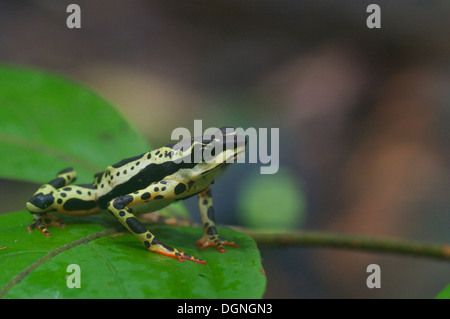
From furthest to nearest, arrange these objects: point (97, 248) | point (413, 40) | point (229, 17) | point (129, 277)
→ point (229, 17), point (413, 40), point (97, 248), point (129, 277)

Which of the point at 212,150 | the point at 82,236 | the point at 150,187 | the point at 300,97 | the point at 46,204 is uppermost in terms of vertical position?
the point at 300,97

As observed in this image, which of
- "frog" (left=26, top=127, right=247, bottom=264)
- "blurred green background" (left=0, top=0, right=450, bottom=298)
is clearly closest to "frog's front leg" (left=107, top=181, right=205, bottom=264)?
"frog" (left=26, top=127, right=247, bottom=264)

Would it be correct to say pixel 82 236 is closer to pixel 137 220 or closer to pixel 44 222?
pixel 137 220

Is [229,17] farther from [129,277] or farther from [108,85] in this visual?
[129,277]

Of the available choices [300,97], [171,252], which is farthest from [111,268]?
[300,97]

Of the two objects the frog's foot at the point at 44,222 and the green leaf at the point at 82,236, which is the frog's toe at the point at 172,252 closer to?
the green leaf at the point at 82,236

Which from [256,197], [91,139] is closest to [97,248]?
[91,139]

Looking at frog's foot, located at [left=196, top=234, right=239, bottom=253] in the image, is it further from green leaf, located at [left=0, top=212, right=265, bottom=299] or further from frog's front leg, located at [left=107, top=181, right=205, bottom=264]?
frog's front leg, located at [left=107, top=181, right=205, bottom=264]
